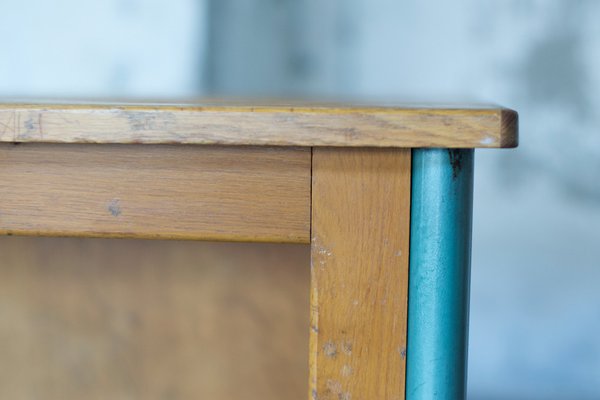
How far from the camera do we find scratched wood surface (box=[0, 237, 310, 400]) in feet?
3.16

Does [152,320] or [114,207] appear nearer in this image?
[114,207]

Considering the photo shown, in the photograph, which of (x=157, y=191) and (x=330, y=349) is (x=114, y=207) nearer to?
(x=157, y=191)

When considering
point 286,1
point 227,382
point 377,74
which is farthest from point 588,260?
point 227,382

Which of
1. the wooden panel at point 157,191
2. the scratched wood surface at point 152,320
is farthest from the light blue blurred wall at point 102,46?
the wooden panel at point 157,191

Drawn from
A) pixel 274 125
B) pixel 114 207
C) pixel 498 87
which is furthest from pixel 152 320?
pixel 498 87

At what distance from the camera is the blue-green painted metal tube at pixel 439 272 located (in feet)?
2.25

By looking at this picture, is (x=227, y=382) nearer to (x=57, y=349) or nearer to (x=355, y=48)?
(x=57, y=349)

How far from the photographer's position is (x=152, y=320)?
994 millimetres

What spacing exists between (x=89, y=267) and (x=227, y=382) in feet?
0.66

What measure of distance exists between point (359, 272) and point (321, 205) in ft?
0.20

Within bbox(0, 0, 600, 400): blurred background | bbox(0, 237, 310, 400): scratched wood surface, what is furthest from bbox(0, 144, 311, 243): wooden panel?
bbox(0, 0, 600, 400): blurred background

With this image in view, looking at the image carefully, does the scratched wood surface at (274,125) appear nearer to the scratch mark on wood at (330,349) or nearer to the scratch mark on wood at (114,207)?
the scratch mark on wood at (114,207)

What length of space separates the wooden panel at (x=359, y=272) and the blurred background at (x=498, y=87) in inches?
76.0

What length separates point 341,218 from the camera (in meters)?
0.70
